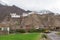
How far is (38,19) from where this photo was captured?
134m

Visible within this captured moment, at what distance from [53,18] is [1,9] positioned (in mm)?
38433

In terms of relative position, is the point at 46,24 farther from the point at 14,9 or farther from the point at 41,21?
the point at 14,9

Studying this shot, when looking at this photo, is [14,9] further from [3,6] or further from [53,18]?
[53,18]

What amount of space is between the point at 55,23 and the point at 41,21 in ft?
26.1

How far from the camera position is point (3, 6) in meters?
166

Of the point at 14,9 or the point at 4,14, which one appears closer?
the point at 4,14

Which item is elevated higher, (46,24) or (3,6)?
(3,6)

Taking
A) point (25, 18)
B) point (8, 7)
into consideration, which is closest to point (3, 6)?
point (8, 7)

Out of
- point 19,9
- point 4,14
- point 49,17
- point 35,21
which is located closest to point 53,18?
point 49,17

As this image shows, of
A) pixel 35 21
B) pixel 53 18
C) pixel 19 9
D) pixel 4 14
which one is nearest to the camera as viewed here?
pixel 35 21

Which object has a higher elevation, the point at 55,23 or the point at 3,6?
the point at 3,6

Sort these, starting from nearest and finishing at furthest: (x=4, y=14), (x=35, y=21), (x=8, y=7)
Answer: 1. (x=35, y=21)
2. (x=4, y=14)
3. (x=8, y=7)

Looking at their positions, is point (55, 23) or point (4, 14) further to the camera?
point (4, 14)

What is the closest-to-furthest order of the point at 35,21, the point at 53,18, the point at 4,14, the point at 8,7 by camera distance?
the point at 35,21 → the point at 53,18 → the point at 4,14 → the point at 8,7
